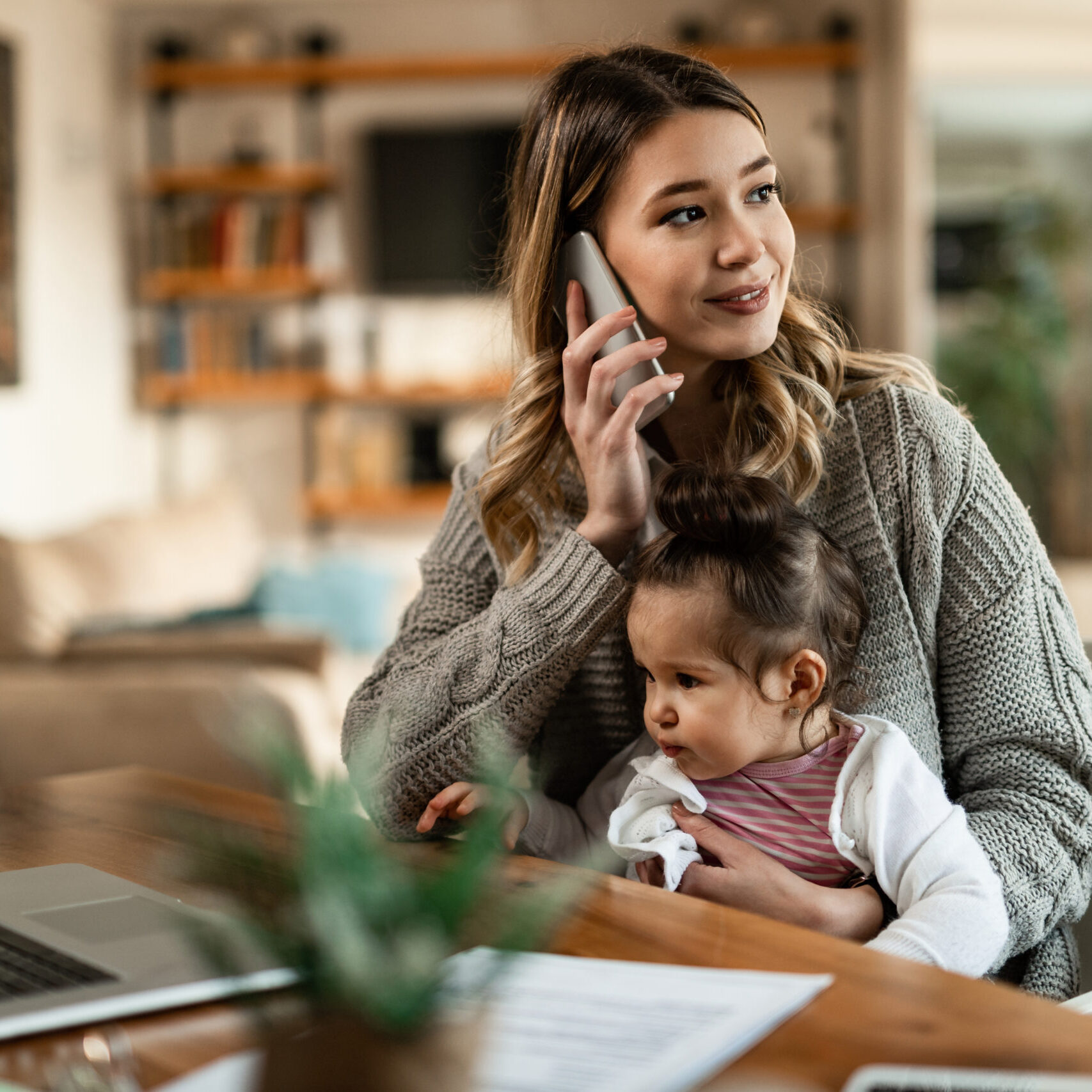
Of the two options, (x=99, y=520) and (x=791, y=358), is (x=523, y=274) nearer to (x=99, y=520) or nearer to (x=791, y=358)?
(x=791, y=358)

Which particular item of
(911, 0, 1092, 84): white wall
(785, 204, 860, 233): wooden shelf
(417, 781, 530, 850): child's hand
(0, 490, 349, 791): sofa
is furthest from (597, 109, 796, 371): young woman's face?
(911, 0, 1092, 84): white wall

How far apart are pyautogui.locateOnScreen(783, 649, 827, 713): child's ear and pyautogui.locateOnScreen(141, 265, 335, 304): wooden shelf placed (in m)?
4.53

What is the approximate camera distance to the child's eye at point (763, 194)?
1.27 m

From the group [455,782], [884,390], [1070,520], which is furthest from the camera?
[1070,520]

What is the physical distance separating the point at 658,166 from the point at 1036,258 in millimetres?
5961

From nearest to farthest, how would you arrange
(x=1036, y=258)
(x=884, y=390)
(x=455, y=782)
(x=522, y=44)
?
(x=455, y=782) → (x=884, y=390) → (x=522, y=44) → (x=1036, y=258)

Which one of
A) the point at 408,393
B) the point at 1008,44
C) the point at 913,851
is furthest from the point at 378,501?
the point at 913,851

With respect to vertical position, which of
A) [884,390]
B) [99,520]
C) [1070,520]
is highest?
[884,390]

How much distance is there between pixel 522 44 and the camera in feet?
17.6

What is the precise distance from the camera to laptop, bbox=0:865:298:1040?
0.69 metres

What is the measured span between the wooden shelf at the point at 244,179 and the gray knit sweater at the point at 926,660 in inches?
172

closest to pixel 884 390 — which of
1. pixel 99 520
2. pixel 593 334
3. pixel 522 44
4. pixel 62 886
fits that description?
pixel 593 334

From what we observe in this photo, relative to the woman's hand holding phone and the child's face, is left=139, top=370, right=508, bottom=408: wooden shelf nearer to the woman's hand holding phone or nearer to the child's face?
the woman's hand holding phone

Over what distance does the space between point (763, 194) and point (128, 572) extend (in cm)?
273
